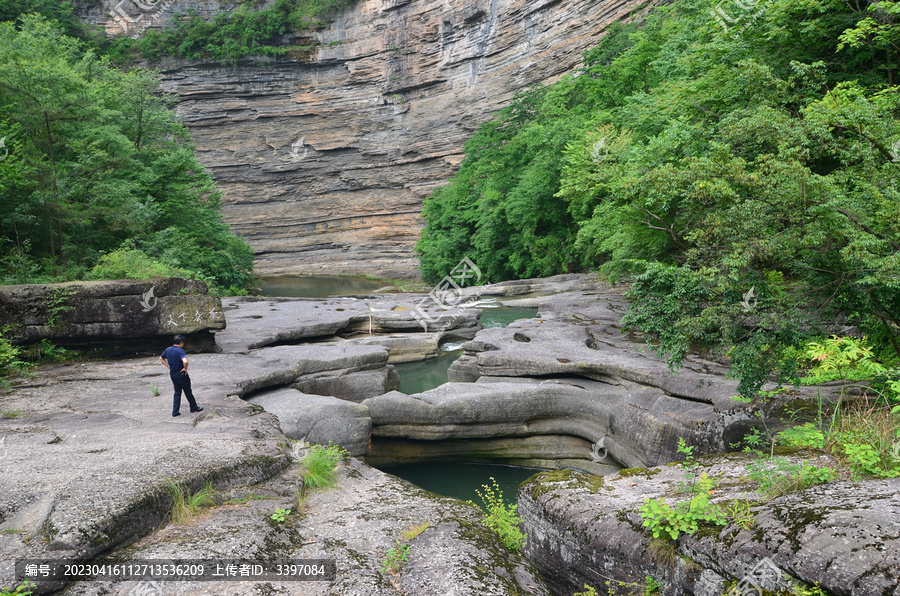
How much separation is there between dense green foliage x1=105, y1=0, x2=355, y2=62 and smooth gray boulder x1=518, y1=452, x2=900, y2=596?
57.6 m

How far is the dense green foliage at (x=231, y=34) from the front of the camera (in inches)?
2030

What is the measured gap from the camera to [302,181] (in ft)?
180

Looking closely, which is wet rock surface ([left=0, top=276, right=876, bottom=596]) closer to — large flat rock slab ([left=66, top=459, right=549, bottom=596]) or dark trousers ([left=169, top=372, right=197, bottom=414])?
large flat rock slab ([left=66, top=459, right=549, bottom=596])

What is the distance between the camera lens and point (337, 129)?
53.6 meters

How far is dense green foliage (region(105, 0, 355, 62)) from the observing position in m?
51.6

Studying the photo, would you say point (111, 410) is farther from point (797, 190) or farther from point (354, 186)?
point (354, 186)

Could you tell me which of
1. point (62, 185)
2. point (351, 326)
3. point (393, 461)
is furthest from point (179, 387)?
point (351, 326)

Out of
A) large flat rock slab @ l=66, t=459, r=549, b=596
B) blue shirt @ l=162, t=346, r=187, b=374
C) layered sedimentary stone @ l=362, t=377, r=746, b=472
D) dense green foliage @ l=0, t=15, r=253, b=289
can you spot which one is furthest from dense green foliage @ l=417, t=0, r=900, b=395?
dense green foliage @ l=0, t=15, r=253, b=289

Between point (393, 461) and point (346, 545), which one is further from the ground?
point (346, 545)

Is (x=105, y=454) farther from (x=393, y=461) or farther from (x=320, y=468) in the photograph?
(x=393, y=461)

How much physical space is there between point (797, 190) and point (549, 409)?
654cm

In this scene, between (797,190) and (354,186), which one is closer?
(797,190)

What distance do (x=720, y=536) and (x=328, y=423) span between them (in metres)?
6.94

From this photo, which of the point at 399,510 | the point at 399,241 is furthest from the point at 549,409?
the point at 399,241
